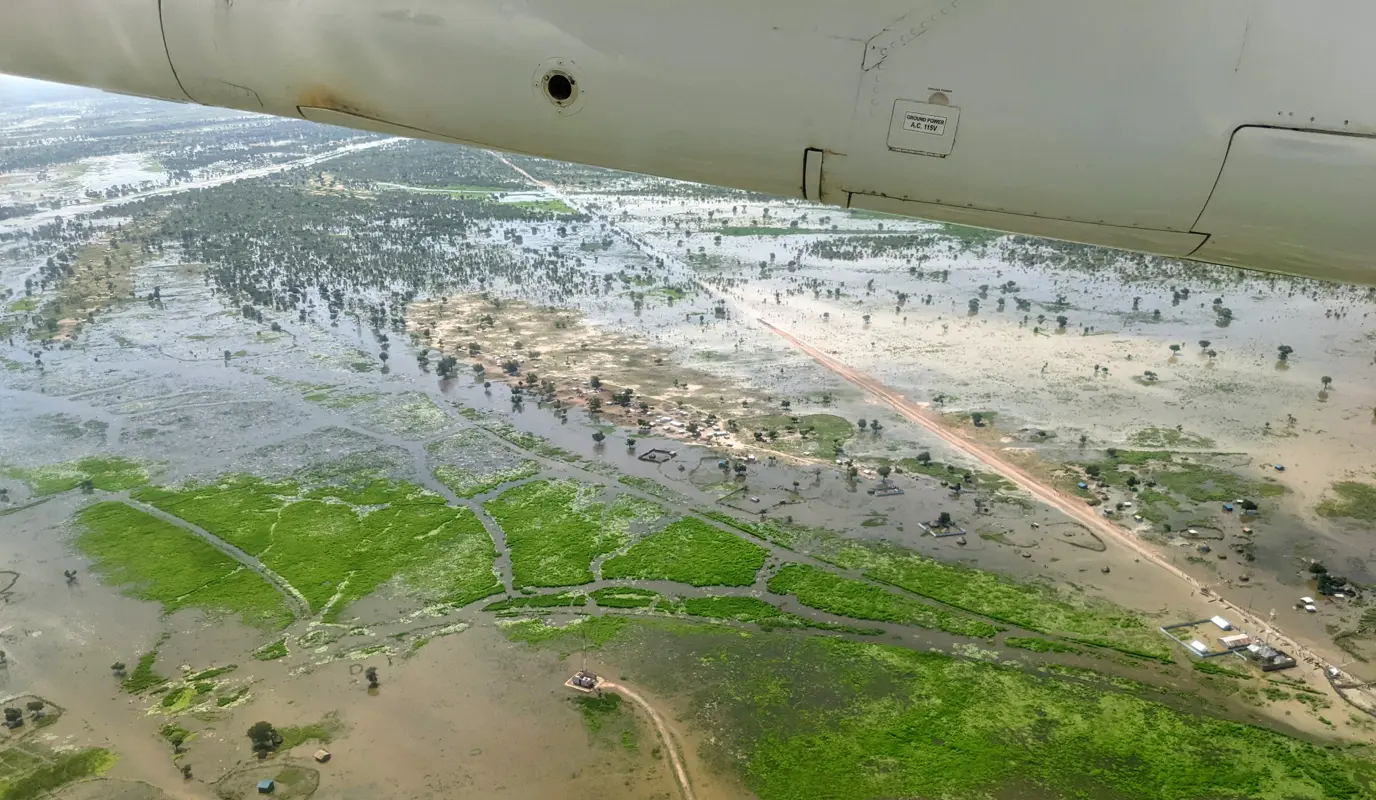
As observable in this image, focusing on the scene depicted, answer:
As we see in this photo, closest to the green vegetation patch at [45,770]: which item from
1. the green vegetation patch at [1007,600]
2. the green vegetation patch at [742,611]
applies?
the green vegetation patch at [742,611]

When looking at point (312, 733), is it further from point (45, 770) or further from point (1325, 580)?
point (1325, 580)

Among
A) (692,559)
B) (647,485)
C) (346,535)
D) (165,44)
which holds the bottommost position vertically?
(346,535)

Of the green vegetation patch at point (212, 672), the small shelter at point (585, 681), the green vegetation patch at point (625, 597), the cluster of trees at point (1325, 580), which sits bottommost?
the green vegetation patch at point (212, 672)

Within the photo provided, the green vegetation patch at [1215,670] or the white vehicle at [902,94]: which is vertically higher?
the white vehicle at [902,94]

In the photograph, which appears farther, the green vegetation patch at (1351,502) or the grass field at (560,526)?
the green vegetation patch at (1351,502)

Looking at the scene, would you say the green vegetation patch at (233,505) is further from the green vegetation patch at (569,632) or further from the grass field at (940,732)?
the grass field at (940,732)

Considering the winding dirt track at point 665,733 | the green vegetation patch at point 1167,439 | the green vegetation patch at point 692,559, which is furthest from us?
the green vegetation patch at point 1167,439

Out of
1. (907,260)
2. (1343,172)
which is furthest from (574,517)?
(907,260)

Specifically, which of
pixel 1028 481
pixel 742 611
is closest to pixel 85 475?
pixel 742 611
